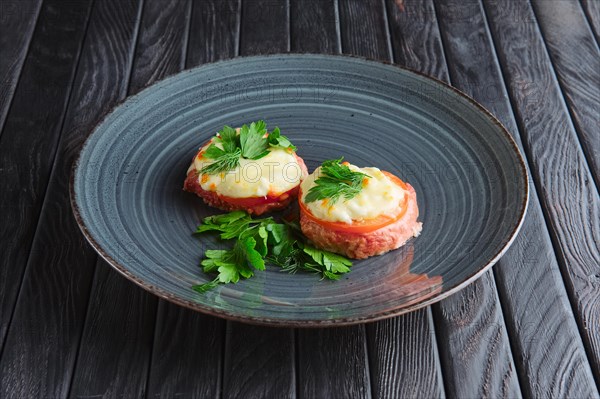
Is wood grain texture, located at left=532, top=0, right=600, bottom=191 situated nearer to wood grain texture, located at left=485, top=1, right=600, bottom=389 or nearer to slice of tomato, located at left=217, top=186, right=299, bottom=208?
wood grain texture, located at left=485, top=1, right=600, bottom=389

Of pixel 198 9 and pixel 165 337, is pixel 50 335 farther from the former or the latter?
pixel 198 9

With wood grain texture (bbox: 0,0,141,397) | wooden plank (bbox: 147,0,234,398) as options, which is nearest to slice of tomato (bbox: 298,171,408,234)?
wooden plank (bbox: 147,0,234,398)

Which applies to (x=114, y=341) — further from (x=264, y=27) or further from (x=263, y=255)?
(x=264, y=27)

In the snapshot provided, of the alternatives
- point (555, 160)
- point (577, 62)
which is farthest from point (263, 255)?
point (577, 62)

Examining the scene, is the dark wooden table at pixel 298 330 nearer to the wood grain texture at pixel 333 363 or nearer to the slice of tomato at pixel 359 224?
the wood grain texture at pixel 333 363

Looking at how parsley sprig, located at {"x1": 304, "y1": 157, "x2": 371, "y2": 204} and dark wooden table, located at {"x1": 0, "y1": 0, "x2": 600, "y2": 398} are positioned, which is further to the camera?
parsley sprig, located at {"x1": 304, "y1": 157, "x2": 371, "y2": 204}

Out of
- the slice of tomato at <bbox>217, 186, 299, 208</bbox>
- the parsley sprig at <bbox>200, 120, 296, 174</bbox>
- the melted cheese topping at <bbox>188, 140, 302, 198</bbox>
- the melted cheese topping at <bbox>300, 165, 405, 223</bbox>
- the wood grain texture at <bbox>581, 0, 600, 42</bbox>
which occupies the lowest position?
the melted cheese topping at <bbox>300, 165, 405, 223</bbox>
